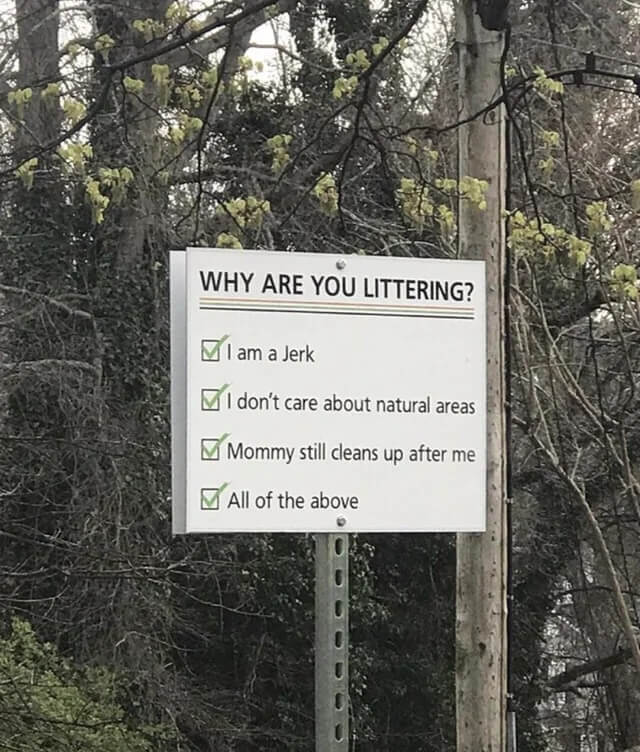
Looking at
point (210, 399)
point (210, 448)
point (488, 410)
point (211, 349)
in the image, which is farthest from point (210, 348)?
point (488, 410)

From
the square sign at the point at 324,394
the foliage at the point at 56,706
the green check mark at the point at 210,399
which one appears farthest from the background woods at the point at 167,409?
the green check mark at the point at 210,399

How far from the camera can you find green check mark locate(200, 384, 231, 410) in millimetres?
2481

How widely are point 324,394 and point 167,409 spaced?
23.3 feet

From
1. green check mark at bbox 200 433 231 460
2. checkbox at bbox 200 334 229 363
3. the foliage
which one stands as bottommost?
the foliage

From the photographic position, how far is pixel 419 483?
260 cm

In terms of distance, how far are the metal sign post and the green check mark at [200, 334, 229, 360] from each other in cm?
46

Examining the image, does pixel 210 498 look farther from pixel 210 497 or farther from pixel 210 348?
pixel 210 348

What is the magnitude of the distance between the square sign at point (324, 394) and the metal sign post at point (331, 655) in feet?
0.36

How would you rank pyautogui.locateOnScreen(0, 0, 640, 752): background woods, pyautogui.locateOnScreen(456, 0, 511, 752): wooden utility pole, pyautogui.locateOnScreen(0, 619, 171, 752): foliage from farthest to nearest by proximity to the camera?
pyautogui.locateOnScreen(0, 0, 640, 752): background woods < pyautogui.locateOnScreen(0, 619, 171, 752): foliage < pyautogui.locateOnScreen(456, 0, 511, 752): wooden utility pole

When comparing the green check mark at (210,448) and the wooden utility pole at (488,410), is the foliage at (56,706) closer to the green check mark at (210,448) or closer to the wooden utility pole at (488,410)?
the wooden utility pole at (488,410)

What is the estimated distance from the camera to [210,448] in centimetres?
247

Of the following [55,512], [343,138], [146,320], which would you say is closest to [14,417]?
[55,512]

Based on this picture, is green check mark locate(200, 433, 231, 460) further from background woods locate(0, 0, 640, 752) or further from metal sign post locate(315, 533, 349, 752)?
background woods locate(0, 0, 640, 752)

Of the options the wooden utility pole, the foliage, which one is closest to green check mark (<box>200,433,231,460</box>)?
the wooden utility pole
